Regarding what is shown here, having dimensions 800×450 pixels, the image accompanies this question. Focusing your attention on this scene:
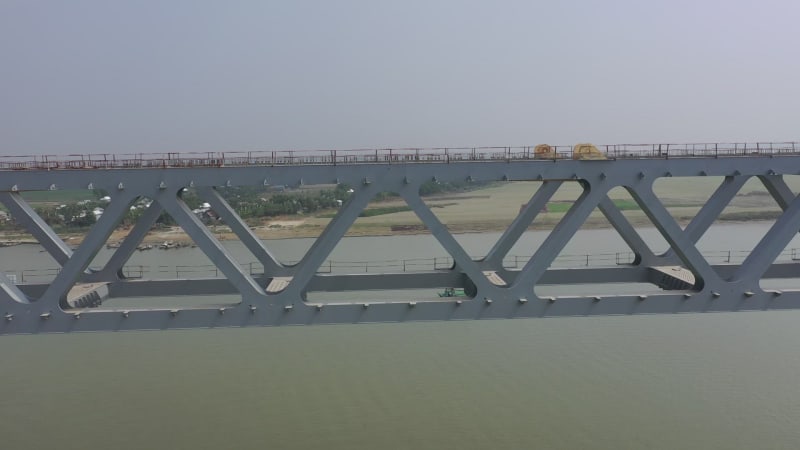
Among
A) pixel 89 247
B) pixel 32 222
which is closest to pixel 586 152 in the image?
pixel 89 247

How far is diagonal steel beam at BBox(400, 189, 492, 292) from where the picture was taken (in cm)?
760

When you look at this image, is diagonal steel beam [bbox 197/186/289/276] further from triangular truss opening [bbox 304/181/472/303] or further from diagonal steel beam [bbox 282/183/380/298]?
diagonal steel beam [bbox 282/183/380/298]

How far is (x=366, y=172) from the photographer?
7691 mm

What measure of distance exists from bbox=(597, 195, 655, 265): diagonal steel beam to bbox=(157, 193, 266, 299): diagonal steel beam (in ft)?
19.6

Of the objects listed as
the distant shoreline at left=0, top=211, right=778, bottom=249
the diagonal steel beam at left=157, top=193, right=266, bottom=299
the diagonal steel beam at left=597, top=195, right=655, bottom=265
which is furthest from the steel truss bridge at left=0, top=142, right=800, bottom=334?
the distant shoreline at left=0, top=211, right=778, bottom=249

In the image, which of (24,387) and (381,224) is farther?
(381,224)

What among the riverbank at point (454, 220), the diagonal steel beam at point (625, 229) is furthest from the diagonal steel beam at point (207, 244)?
the riverbank at point (454, 220)

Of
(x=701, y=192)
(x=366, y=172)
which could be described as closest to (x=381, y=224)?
(x=366, y=172)

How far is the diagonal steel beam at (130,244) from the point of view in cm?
876

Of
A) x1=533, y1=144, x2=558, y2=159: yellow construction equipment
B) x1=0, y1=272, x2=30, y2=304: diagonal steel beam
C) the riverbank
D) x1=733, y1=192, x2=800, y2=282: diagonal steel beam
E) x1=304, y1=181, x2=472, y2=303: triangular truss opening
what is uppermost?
x1=533, y1=144, x2=558, y2=159: yellow construction equipment

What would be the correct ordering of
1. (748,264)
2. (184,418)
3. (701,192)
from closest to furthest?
A: (748,264)
(184,418)
(701,192)

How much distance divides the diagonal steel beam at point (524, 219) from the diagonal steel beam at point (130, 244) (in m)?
5.92

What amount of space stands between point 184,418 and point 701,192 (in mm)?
74720

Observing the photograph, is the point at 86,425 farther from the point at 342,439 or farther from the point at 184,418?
the point at 342,439
